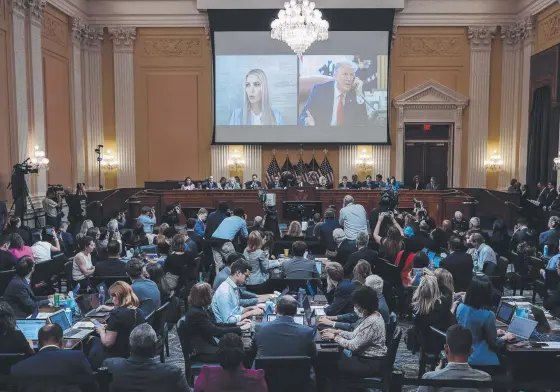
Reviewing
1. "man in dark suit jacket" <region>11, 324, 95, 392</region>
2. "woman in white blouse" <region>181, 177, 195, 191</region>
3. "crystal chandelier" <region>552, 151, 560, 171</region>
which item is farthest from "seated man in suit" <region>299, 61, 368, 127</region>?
"man in dark suit jacket" <region>11, 324, 95, 392</region>

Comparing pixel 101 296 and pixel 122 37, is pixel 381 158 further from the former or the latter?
pixel 101 296

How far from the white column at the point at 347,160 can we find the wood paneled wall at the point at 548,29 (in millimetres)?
6343

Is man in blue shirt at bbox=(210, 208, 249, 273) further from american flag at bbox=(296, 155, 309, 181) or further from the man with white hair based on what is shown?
american flag at bbox=(296, 155, 309, 181)

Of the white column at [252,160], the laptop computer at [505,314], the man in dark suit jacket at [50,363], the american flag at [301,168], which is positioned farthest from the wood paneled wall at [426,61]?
the man in dark suit jacket at [50,363]

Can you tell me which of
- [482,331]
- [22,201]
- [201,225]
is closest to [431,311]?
[482,331]

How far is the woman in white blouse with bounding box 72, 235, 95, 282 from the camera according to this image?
24.4 ft

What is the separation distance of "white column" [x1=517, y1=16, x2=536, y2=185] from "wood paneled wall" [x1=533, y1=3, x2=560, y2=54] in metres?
0.33

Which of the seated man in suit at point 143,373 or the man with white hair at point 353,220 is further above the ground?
the man with white hair at point 353,220

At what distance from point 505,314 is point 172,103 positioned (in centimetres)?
1577

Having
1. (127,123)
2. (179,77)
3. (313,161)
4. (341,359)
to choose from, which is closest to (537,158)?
(313,161)

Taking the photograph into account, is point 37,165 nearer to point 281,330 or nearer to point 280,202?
point 280,202

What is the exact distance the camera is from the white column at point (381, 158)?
63.6 ft

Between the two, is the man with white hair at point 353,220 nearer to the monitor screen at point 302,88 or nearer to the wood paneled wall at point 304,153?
the monitor screen at point 302,88

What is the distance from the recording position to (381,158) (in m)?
19.4
